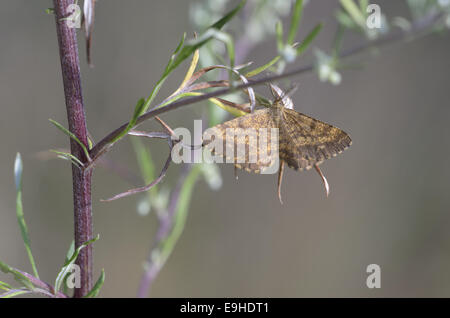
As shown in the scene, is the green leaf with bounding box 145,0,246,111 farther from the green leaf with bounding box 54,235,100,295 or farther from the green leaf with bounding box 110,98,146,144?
the green leaf with bounding box 54,235,100,295

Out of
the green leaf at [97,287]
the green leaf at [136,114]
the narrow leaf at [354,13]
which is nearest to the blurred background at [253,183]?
the green leaf at [97,287]

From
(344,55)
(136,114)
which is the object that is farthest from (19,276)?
(344,55)

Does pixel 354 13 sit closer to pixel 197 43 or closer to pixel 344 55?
pixel 344 55

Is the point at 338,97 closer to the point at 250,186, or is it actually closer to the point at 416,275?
the point at 250,186

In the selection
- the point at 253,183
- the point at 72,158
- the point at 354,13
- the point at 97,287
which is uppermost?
the point at 253,183

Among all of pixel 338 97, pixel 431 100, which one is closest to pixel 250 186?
pixel 338 97

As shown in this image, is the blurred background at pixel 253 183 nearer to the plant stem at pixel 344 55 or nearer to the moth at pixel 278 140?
the moth at pixel 278 140
